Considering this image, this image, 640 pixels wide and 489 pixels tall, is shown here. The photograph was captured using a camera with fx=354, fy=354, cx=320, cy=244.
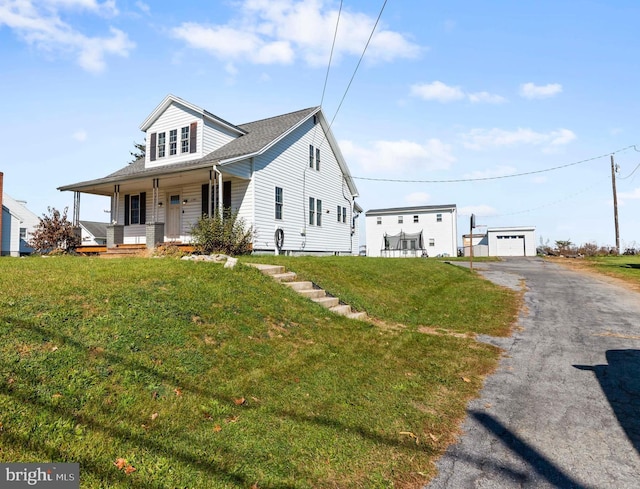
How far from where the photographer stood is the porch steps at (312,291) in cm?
845

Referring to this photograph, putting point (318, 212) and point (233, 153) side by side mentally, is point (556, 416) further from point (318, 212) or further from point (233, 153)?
point (318, 212)

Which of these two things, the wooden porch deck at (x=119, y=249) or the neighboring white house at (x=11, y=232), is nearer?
the wooden porch deck at (x=119, y=249)

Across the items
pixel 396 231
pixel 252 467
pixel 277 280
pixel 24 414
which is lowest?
pixel 252 467

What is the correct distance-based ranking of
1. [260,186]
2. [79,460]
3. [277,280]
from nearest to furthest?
[79,460]
[277,280]
[260,186]

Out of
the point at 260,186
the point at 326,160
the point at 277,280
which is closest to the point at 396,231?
the point at 326,160

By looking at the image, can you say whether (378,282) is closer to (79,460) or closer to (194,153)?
(79,460)

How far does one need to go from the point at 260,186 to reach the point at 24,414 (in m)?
14.5

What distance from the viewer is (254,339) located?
18.3ft

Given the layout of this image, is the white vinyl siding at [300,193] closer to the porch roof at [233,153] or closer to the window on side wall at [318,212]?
the window on side wall at [318,212]

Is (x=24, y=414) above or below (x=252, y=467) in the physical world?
above

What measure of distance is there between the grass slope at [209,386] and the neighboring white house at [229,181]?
9661mm

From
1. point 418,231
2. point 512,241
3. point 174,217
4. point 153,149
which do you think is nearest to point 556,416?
point 174,217

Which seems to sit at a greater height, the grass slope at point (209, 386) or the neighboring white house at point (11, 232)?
the neighboring white house at point (11, 232)

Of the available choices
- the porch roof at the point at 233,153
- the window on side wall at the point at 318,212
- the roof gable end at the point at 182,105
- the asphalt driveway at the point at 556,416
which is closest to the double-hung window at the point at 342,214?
the window on side wall at the point at 318,212
